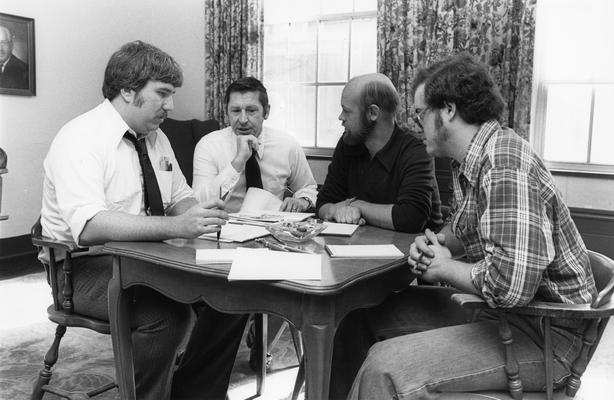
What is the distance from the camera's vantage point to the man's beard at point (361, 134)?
2.59 meters

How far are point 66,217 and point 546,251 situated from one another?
1.55 m

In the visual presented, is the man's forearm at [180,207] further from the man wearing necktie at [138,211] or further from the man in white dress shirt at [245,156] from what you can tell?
the man in white dress shirt at [245,156]

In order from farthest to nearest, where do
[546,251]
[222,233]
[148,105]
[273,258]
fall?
[148,105] < [222,233] < [273,258] < [546,251]

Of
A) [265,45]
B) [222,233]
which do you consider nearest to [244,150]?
[222,233]

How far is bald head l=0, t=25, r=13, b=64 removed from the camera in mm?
4543

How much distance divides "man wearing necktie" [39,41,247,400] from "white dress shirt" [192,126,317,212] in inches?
18.9

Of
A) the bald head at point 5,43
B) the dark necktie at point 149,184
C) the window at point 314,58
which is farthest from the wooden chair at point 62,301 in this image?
the window at point 314,58

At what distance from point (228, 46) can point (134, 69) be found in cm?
366

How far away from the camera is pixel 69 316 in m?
2.11

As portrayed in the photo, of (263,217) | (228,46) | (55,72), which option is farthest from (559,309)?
(228,46)

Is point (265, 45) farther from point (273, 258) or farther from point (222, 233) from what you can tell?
point (273, 258)

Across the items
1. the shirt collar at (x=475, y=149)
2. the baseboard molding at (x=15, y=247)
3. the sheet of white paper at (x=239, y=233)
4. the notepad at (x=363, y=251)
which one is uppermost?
the shirt collar at (x=475, y=149)

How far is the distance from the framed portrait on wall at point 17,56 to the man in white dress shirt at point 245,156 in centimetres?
229

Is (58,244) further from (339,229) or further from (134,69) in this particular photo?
(339,229)
